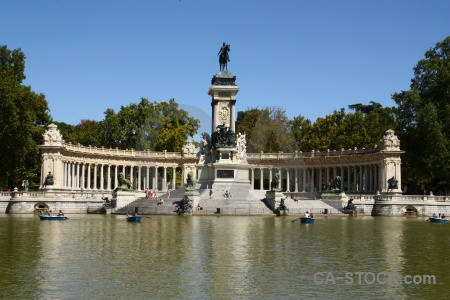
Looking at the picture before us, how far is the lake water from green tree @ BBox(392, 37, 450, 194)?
39.0 meters

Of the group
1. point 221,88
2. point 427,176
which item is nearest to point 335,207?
point 427,176

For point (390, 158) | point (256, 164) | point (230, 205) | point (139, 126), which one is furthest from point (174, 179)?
point (230, 205)

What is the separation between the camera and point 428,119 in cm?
7519

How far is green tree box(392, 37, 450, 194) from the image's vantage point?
75000 millimetres

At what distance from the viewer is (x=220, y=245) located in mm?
30219

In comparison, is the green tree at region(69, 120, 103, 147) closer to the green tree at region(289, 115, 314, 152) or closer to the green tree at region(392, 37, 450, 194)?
the green tree at region(289, 115, 314, 152)

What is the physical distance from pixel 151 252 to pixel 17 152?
49663 millimetres

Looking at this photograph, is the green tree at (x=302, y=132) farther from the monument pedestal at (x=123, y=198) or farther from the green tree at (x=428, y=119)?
the monument pedestal at (x=123, y=198)

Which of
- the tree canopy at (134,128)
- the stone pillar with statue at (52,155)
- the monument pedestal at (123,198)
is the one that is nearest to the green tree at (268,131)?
the tree canopy at (134,128)

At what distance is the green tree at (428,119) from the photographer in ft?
246

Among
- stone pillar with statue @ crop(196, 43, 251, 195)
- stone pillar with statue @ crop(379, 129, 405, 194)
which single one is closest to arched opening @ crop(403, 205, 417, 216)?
stone pillar with statue @ crop(379, 129, 405, 194)

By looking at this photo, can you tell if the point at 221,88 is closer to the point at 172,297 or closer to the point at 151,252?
the point at 151,252

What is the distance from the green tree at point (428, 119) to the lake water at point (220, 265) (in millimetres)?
39011

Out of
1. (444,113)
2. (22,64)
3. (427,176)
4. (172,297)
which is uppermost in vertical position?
(22,64)
